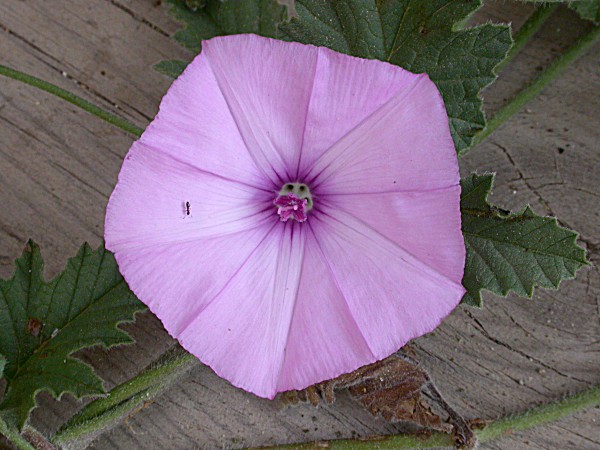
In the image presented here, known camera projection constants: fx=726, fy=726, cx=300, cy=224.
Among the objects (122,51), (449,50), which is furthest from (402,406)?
(122,51)

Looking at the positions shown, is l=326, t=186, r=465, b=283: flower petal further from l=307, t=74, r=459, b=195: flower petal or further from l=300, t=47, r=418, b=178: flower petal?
l=300, t=47, r=418, b=178: flower petal

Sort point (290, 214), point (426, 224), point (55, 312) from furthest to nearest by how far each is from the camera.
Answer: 1. point (55, 312)
2. point (290, 214)
3. point (426, 224)

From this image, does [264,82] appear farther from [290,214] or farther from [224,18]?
[224,18]

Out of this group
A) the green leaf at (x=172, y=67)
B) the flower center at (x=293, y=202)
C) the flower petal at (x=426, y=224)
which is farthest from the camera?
the green leaf at (x=172, y=67)

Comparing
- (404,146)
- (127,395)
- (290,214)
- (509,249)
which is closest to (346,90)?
(404,146)

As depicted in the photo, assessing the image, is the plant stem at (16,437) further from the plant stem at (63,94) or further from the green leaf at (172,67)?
the green leaf at (172,67)

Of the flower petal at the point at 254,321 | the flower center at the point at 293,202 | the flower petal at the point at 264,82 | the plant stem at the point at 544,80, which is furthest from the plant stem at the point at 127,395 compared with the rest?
the plant stem at the point at 544,80
